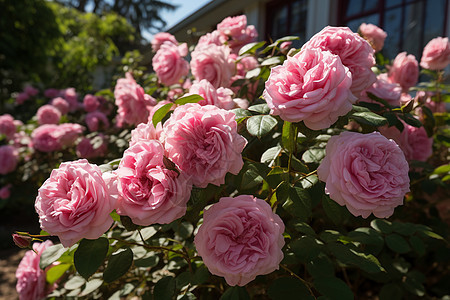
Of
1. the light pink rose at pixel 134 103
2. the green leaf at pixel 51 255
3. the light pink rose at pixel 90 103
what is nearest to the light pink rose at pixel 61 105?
the light pink rose at pixel 90 103

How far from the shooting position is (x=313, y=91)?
67 centimetres

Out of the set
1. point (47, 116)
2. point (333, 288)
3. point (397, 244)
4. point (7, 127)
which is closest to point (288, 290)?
point (333, 288)

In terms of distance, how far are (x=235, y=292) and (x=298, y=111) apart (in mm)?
495

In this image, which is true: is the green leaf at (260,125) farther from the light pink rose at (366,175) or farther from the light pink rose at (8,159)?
the light pink rose at (8,159)

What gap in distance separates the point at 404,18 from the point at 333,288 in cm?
507

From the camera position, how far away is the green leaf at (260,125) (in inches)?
29.8

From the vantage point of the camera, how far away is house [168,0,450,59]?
451 cm

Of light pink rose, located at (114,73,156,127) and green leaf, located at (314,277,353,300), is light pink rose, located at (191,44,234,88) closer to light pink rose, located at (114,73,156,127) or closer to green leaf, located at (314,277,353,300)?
light pink rose, located at (114,73,156,127)

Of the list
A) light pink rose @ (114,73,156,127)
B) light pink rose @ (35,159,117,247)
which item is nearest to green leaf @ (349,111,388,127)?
light pink rose @ (35,159,117,247)

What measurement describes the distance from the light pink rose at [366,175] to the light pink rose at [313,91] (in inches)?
3.1

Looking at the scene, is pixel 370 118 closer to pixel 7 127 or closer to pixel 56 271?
pixel 56 271

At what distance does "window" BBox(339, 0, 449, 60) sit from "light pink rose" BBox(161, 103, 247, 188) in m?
4.19

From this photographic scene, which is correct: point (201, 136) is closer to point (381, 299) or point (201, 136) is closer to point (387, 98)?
point (387, 98)

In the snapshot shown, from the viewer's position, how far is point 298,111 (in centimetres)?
68
